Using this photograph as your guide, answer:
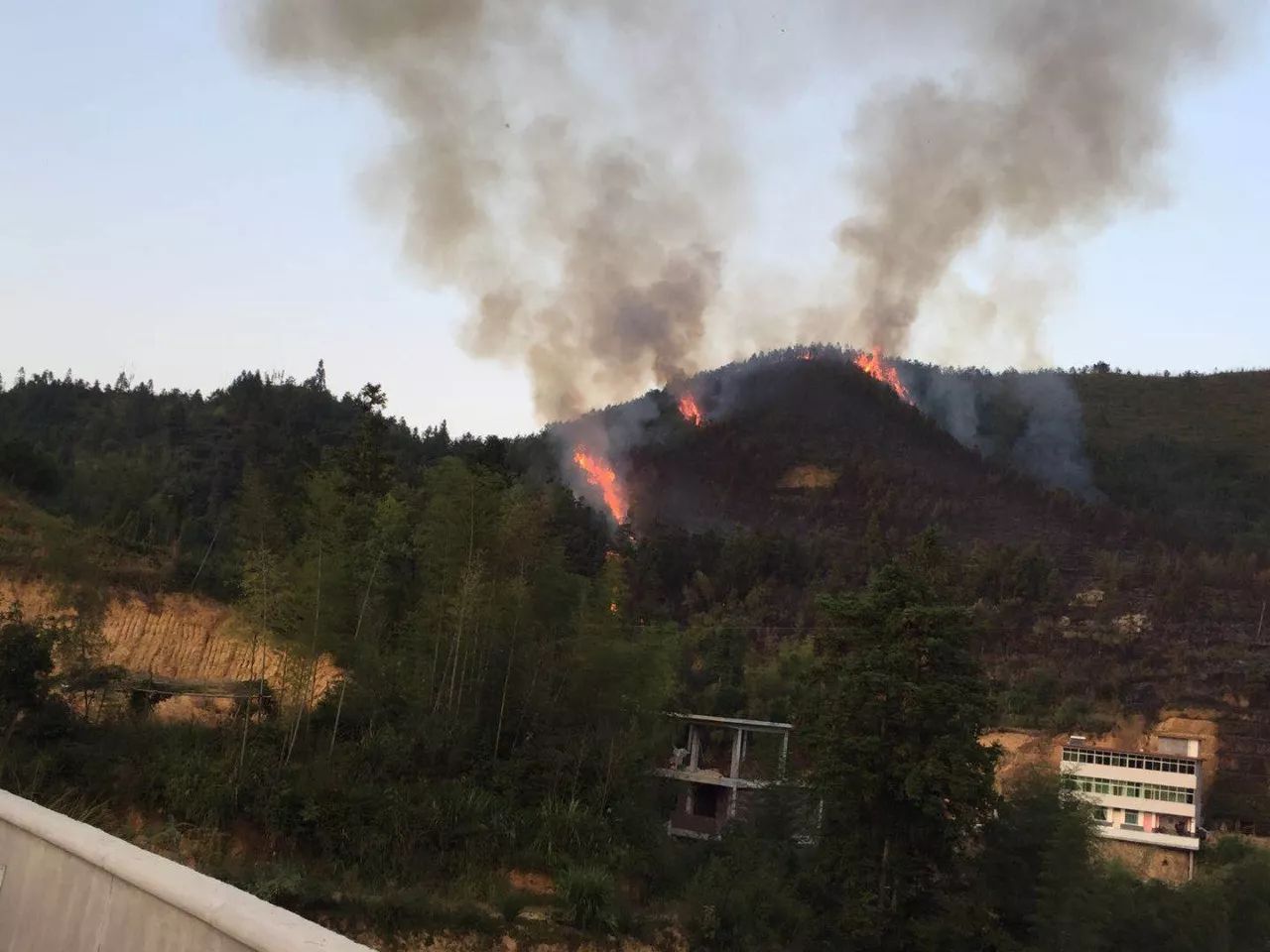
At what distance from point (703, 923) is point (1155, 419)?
392ft

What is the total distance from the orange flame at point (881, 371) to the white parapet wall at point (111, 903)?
115m

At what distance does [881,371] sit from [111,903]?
401 feet

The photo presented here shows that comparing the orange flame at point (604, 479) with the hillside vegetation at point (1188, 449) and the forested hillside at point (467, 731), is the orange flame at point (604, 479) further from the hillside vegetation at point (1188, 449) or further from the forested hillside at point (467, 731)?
the hillside vegetation at point (1188, 449)

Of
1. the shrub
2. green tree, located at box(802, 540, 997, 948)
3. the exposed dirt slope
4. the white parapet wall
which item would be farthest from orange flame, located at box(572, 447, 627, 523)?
the white parapet wall

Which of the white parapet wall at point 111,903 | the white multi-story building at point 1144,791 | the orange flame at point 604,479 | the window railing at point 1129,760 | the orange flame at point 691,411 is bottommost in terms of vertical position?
the white multi-story building at point 1144,791

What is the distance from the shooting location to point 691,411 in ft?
365

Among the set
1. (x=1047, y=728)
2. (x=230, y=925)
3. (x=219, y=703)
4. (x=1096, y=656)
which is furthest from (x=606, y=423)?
(x=230, y=925)

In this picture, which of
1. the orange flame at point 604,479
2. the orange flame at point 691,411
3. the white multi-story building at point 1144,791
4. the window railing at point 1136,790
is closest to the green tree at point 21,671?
the white multi-story building at point 1144,791

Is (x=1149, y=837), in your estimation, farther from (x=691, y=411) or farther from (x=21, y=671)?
(x=691, y=411)

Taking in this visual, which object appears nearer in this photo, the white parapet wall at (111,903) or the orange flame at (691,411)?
the white parapet wall at (111,903)

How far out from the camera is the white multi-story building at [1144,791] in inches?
1523

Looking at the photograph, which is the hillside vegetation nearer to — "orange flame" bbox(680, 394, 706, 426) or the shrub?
"orange flame" bbox(680, 394, 706, 426)

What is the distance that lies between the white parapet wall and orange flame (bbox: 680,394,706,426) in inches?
4081

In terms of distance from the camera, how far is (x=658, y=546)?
69938 millimetres
